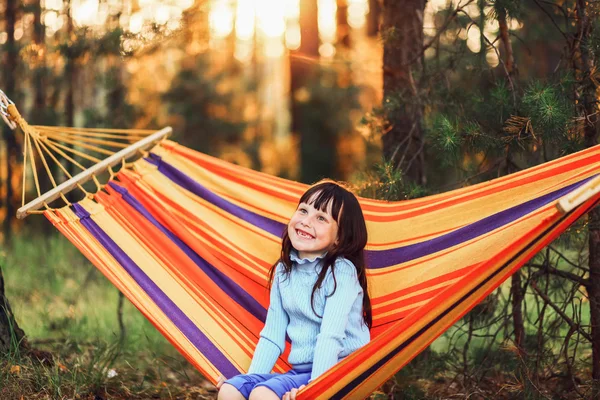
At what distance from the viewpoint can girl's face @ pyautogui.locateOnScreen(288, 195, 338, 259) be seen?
1961 mm

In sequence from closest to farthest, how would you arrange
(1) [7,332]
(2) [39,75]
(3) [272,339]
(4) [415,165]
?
1. (3) [272,339]
2. (1) [7,332]
3. (4) [415,165]
4. (2) [39,75]

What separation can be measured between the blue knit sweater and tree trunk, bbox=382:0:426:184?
0.98 meters

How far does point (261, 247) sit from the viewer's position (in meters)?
2.40

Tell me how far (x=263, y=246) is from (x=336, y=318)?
0.62m

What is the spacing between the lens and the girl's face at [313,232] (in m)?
1.96

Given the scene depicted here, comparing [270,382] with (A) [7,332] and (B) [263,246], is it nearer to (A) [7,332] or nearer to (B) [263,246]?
(B) [263,246]

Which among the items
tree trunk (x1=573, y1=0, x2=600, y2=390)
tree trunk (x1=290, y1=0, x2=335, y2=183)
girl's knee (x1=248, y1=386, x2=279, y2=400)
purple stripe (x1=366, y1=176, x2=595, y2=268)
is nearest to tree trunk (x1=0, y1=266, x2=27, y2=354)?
girl's knee (x1=248, y1=386, x2=279, y2=400)

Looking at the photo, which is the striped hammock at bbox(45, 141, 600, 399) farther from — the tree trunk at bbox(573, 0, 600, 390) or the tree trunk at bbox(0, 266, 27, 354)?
the tree trunk at bbox(573, 0, 600, 390)

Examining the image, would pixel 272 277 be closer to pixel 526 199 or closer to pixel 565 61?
pixel 526 199

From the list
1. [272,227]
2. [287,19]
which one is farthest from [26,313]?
[287,19]

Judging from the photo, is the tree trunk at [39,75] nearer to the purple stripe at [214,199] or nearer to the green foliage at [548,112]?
the purple stripe at [214,199]

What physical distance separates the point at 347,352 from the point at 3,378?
1094 mm

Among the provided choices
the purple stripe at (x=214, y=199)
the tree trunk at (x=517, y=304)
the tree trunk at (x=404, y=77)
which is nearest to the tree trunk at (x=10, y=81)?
the purple stripe at (x=214, y=199)

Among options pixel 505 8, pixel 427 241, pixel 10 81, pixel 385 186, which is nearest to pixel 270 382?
pixel 427 241
